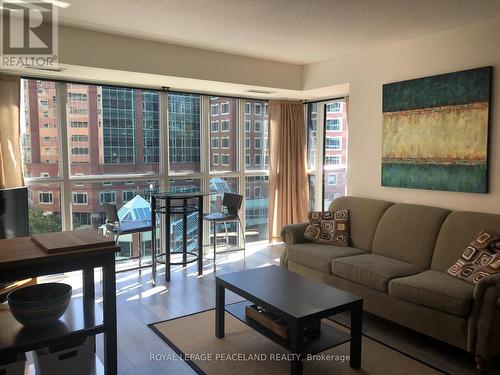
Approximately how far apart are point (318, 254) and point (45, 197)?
2966 millimetres

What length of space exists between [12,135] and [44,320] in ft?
9.03

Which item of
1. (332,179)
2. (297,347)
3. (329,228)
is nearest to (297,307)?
(297,347)

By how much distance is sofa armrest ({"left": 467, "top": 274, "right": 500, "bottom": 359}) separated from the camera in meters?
2.53

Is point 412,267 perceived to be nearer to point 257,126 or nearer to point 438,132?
point 438,132

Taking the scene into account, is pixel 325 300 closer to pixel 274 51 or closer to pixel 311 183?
pixel 274 51

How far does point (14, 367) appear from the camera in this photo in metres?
1.78

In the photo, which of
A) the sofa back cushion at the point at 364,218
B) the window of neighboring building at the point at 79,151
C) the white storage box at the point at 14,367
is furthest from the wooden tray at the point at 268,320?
the window of neighboring building at the point at 79,151

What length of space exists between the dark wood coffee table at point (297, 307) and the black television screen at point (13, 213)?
1904 mm

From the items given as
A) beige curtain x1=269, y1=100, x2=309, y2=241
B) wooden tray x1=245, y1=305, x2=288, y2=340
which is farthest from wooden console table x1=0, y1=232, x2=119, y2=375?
beige curtain x1=269, y1=100, x2=309, y2=241

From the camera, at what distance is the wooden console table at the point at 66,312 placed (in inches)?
62.9

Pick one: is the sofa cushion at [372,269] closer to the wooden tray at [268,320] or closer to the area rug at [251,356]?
the area rug at [251,356]

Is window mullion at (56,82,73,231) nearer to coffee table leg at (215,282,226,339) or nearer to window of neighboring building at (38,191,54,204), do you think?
window of neighboring building at (38,191,54,204)

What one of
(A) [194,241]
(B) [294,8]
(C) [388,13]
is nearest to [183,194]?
(A) [194,241]

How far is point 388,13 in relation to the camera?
3.24m
